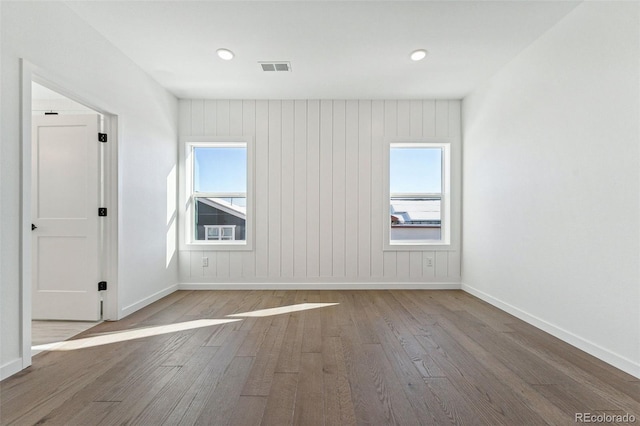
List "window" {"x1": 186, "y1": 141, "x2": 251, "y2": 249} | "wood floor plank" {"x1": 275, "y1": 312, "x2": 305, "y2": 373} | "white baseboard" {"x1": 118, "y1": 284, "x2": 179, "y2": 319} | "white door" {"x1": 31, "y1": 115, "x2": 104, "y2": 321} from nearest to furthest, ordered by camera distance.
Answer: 1. "wood floor plank" {"x1": 275, "y1": 312, "x2": 305, "y2": 373}
2. "white door" {"x1": 31, "y1": 115, "x2": 104, "y2": 321}
3. "white baseboard" {"x1": 118, "y1": 284, "x2": 179, "y2": 319}
4. "window" {"x1": 186, "y1": 141, "x2": 251, "y2": 249}

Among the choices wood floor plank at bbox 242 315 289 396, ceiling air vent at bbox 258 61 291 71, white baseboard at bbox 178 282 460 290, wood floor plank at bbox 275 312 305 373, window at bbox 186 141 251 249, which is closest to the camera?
wood floor plank at bbox 242 315 289 396

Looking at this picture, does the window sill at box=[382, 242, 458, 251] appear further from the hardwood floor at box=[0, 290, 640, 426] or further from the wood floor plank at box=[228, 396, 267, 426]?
the wood floor plank at box=[228, 396, 267, 426]

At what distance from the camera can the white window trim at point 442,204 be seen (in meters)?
4.36

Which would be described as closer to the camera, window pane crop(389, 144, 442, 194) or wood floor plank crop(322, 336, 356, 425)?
wood floor plank crop(322, 336, 356, 425)

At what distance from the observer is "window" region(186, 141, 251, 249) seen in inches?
176

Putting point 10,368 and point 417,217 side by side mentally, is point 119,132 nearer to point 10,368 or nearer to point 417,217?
point 10,368

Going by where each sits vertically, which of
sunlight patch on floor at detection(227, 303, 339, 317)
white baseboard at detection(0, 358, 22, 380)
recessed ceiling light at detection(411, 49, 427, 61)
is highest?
recessed ceiling light at detection(411, 49, 427, 61)

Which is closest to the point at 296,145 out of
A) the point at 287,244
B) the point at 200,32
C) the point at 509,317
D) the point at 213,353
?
the point at 287,244

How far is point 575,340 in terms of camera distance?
2.43 m

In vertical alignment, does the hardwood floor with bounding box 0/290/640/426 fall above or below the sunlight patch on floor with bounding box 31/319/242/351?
above

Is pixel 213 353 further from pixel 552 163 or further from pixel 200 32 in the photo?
pixel 552 163

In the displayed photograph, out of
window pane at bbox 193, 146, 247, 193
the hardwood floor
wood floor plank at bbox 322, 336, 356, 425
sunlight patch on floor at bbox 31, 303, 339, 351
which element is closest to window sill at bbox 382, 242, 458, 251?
the hardwood floor

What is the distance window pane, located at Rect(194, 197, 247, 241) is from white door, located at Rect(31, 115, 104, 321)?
5.02 feet

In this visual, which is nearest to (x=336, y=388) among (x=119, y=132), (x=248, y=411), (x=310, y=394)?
(x=310, y=394)
